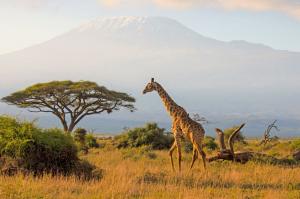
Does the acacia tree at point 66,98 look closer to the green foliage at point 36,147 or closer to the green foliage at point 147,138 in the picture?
the green foliage at point 147,138

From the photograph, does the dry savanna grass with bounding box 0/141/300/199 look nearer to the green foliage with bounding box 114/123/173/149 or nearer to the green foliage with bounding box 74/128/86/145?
the green foliage with bounding box 114/123/173/149

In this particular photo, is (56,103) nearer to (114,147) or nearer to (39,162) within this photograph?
(114,147)

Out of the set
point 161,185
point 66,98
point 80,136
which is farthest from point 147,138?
point 161,185

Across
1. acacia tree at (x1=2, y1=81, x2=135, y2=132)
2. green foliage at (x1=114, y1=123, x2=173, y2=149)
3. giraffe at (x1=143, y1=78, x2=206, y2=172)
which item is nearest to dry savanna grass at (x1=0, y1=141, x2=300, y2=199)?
giraffe at (x1=143, y1=78, x2=206, y2=172)

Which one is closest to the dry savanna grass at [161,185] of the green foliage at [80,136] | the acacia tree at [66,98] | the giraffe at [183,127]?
the giraffe at [183,127]

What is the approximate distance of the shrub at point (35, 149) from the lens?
45.5 ft

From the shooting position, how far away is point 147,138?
1259 inches

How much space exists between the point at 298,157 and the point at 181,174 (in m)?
8.39

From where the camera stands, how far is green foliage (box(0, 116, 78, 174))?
1389 centimetres

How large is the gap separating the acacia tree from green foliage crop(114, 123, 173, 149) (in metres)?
13.5

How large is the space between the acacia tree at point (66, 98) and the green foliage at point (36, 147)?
3154 cm

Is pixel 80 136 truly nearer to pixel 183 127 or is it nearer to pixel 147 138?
pixel 147 138

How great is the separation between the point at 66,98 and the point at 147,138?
1678 cm

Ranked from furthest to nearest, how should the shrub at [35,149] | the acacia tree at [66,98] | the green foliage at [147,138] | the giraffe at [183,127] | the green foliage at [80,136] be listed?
the acacia tree at [66,98] → the green foliage at [80,136] → the green foliage at [147,138] → the giraffe at [183,127] → the shrub at [35,149]
